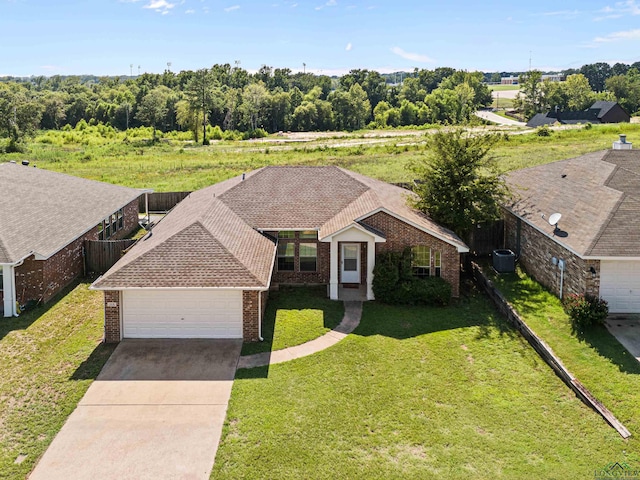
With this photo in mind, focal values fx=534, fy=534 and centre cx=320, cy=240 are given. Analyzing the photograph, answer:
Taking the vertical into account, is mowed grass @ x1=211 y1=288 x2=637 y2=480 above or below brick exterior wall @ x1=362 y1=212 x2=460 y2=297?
below

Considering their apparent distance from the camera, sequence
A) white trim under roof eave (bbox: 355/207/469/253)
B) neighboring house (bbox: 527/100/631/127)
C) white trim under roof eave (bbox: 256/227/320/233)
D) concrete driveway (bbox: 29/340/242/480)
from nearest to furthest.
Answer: concrete driveway (bbox: 29/340/242/480) < white trim under roof eave (bbox: 355/207/469/253) < white trim under roof eave (bbox: 256/227/320/233) < neighboring house (bbox: 527/100/631/127)

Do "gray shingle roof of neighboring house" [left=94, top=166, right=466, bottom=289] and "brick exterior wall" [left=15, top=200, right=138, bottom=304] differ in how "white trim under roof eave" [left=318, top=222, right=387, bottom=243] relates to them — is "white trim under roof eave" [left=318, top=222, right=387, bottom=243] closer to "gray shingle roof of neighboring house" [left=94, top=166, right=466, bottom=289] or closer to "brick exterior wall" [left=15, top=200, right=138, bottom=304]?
"gray shingle roof of neighboring house" [left=94, top=166, right=466, bottom=289]

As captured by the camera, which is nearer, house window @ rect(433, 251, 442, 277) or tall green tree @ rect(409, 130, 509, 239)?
house window @ rect(433, 251, 442, 277)

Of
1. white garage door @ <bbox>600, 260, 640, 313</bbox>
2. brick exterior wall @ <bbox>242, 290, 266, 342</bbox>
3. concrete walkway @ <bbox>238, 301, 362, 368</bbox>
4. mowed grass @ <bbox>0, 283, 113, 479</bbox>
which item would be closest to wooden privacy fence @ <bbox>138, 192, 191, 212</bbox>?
mowed grass @ <bbox>0, 283, 113, 479</bbox>

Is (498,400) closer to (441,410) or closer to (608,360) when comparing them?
(441,410)

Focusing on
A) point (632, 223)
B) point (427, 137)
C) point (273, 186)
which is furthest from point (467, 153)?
point (273, 186)

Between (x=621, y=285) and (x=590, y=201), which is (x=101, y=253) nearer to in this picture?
(x=590, y=201)

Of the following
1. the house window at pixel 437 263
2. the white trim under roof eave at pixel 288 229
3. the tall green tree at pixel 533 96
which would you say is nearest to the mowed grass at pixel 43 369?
the white trim under roof eave at pixel 288 229
